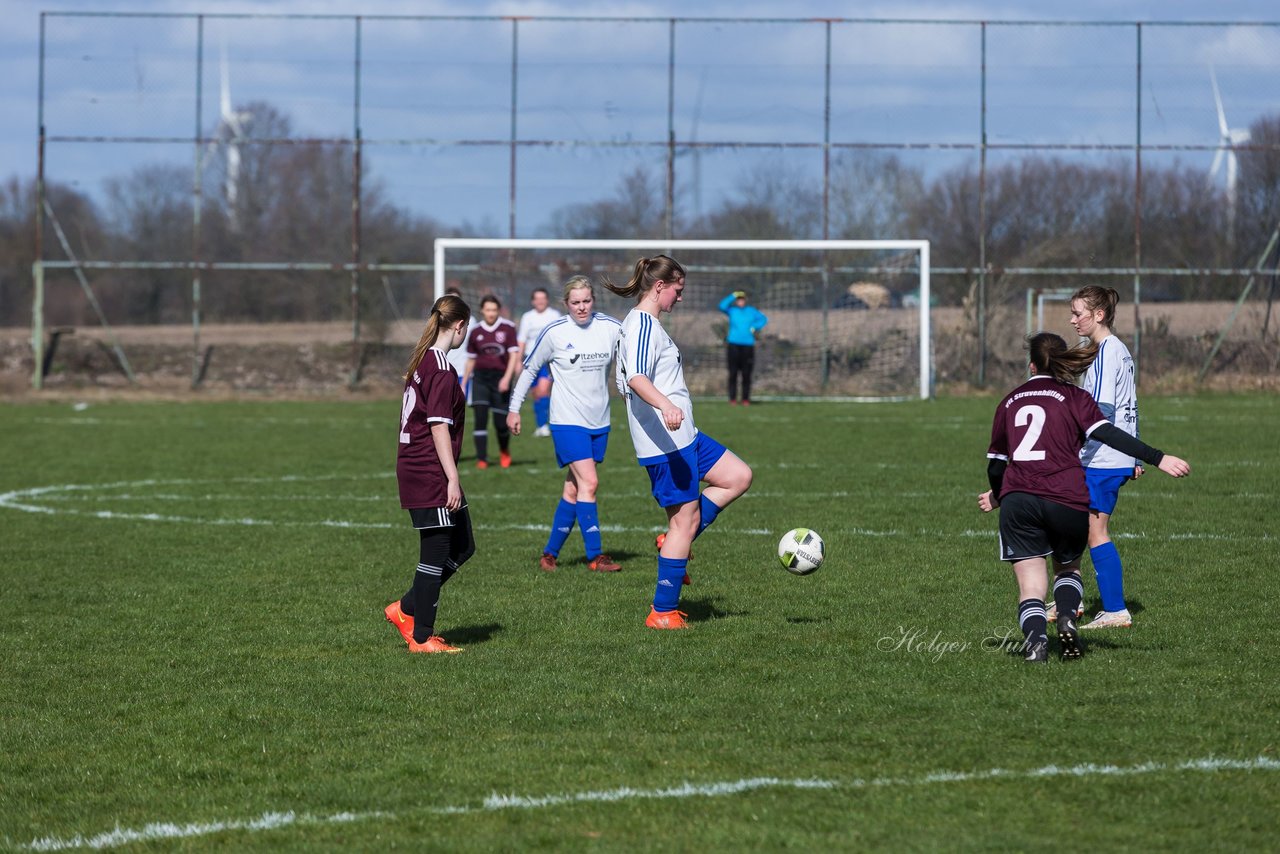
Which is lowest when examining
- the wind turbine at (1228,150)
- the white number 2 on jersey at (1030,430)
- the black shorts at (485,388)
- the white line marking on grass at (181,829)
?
the white line marking on grass at (181,829)

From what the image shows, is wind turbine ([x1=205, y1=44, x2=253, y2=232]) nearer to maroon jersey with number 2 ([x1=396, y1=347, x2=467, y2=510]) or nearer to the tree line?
the tree line

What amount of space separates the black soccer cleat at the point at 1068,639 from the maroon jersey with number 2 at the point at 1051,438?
0.52 meters

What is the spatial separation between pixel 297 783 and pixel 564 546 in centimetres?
564

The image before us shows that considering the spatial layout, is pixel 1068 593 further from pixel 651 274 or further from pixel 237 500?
pixel 237 500

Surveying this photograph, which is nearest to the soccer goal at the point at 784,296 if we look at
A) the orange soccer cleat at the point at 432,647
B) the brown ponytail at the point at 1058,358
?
the orange soccer cleat at the point at 432,647

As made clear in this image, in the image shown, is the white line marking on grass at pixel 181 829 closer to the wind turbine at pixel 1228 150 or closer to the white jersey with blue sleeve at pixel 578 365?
the white jersey with blue sleeve at pixel 578 365

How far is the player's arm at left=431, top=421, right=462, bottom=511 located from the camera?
22.4 ft

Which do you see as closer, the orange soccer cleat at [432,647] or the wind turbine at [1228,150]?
the orange soccer cleat at [432,647]

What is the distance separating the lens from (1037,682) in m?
6.00

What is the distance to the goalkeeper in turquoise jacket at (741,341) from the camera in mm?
25656

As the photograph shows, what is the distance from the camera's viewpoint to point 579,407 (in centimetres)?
976

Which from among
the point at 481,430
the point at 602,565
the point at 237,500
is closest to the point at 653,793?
the point at 602,565

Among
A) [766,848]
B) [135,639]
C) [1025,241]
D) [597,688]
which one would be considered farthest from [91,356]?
[766,848]

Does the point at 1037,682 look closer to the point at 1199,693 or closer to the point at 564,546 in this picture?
the point at 1199,693
